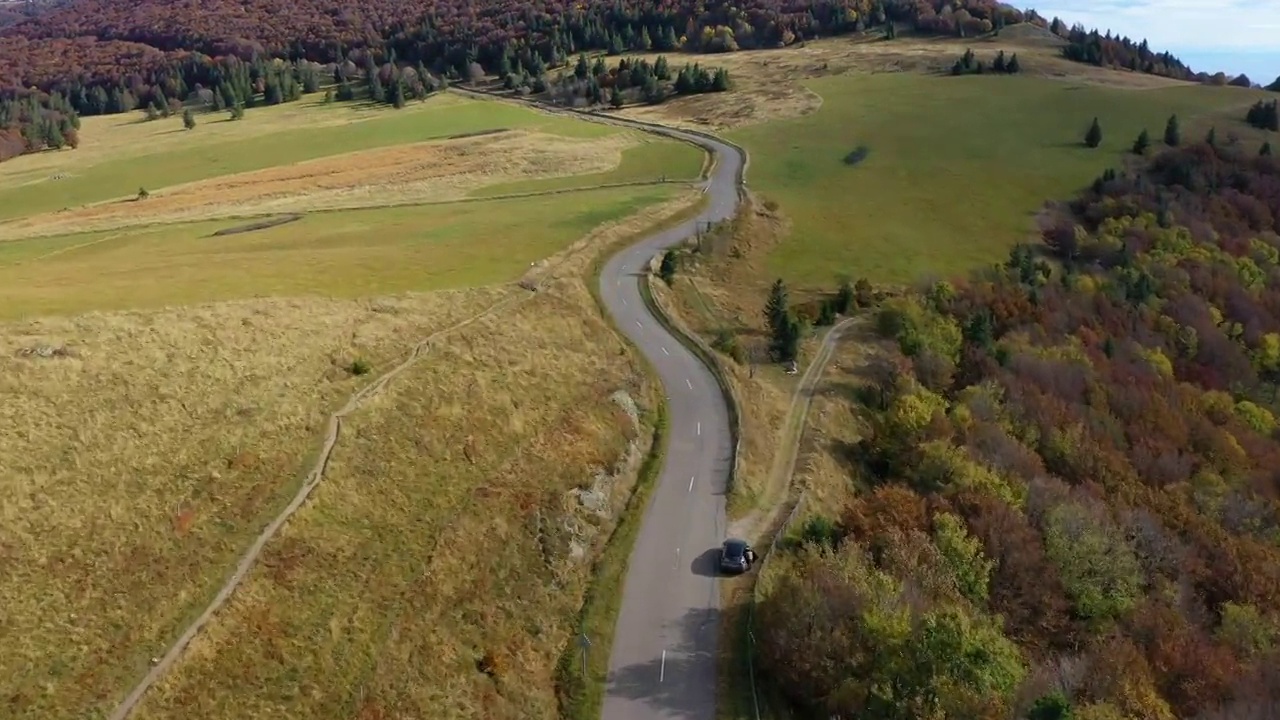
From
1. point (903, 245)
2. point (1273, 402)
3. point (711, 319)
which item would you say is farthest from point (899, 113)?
point (711, 319)

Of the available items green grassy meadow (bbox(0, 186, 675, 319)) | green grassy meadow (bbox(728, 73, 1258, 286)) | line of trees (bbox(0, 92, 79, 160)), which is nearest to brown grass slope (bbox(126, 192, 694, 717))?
green grassy meadow (bbox(0, 186, 675, 319))

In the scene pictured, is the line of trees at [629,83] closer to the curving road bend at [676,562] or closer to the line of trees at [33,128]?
the line of trees at [33,128]

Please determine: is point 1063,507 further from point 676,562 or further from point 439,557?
point 439,557

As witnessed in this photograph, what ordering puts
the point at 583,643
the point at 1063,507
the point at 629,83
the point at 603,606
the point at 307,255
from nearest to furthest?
the point at 583,643, the point at 603,606, the point at 1063,507, the point at 307,255, the point at 629,83

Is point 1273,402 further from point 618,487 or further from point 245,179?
point 245,179

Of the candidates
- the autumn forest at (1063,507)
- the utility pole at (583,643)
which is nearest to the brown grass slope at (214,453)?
the utility pole at (583,643)

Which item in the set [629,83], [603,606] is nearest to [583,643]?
[603,606]

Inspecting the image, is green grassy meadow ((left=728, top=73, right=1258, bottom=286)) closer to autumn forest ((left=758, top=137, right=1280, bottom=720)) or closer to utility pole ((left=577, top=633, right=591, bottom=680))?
autumn forest ((left=758, top=137, right=1280, bottom=720))
